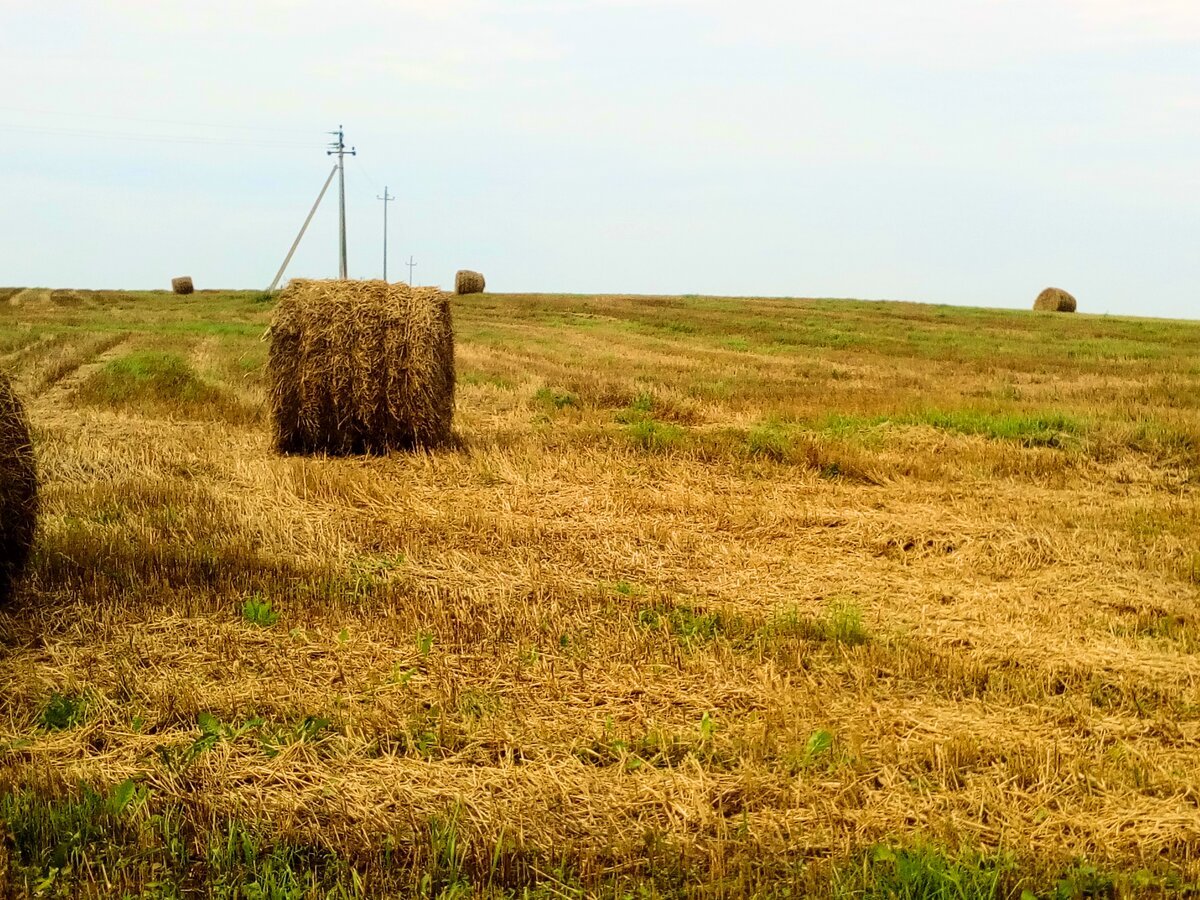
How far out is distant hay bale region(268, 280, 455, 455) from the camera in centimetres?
1039

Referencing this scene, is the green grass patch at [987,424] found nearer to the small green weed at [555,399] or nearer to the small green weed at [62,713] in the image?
the small green weed at [555,399]

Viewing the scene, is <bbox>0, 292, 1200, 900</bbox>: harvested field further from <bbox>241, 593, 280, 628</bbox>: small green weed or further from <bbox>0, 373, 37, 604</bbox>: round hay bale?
<bbox>0, 373, 37, 604</bbox>: round hay bale

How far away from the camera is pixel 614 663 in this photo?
534 centimetres

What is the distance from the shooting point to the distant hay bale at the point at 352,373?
10.4 m

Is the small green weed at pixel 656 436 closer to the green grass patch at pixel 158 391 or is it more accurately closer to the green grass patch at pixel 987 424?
the green grass patch at pixel 987 424

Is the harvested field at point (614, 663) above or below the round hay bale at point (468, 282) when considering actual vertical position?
below

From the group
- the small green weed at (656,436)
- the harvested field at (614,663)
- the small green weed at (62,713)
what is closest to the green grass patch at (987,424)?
the harvested field at (614,663)

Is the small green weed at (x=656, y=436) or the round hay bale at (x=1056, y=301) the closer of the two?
the small green weed at (x=656, y=436)

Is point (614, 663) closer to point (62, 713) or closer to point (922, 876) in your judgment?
point (922, 876)

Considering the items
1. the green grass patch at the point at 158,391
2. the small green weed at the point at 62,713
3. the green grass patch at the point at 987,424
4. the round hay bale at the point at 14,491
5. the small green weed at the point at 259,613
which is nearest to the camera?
the small green weed at the point at 62,713

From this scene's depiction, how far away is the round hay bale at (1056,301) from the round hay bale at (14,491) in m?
43.6

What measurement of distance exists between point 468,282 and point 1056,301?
24296 millimetres

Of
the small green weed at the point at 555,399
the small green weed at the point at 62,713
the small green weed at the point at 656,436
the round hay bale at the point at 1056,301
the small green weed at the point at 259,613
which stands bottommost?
the small green weed at the point at 62,713

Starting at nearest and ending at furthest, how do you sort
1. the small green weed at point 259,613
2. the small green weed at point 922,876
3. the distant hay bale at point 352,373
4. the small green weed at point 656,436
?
the small green weed at point 922,876, the small green weed at point 259,613, the distant hay bale at point 352,373, the small green weed at point 656,436
